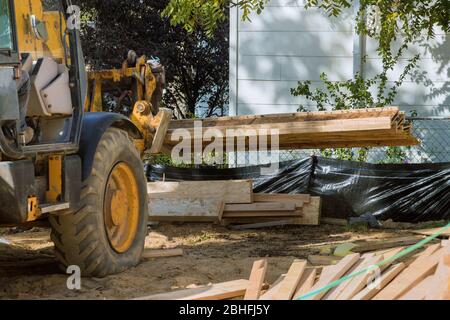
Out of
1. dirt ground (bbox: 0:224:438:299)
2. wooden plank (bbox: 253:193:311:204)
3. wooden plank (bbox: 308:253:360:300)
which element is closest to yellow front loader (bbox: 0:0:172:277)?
dirt ground (bbox: 0:224:438:299)

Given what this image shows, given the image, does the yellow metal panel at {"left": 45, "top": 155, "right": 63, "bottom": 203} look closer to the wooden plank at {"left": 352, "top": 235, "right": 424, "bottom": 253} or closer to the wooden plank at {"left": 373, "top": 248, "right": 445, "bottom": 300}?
the wooden plank at {"left": 373, "top": 248, "right": 445, "bottom": 300}

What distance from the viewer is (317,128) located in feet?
29.8

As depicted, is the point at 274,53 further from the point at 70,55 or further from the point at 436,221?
the point at 70,55

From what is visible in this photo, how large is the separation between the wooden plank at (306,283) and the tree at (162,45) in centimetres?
1315

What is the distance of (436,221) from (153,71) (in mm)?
4561

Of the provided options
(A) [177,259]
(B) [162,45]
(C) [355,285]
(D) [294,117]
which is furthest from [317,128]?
(B) [162,45]

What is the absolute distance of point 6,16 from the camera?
5445mm

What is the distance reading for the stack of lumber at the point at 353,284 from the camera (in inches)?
185

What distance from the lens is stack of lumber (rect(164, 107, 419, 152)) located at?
8.83 m

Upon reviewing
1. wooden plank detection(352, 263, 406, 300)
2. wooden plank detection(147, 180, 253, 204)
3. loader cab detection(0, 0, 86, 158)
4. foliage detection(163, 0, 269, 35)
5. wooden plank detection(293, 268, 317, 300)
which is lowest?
wooden plank detection(147, 180, 253, 204)

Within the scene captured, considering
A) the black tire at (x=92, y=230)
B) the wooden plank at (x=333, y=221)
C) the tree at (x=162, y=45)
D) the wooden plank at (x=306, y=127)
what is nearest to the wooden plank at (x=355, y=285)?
the black tire at (x=92, y=230)

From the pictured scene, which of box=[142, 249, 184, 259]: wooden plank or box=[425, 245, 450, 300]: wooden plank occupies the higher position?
box=[425, 245, 450, 300]: wooden plank

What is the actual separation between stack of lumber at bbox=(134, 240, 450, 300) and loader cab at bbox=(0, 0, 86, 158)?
1.60 metres

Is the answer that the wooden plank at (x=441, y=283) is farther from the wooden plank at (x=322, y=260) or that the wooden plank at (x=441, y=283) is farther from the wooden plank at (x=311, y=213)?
the wooden plank at (x=311, y=213)
